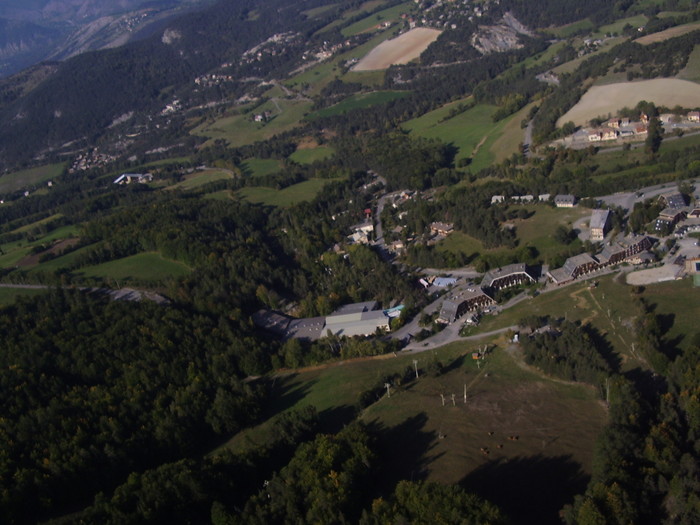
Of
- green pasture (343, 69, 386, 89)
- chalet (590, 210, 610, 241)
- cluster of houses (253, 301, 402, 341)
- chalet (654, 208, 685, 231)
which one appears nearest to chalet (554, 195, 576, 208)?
chalet (590, 210, 610, 241)

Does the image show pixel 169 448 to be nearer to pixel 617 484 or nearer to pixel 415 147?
pixel 617 484

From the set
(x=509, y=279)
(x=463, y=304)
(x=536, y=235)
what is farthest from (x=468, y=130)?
(x=463, y=304)

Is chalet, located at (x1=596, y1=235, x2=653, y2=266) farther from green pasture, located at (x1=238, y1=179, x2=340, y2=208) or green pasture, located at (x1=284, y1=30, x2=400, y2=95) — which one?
green pasture, located at (x1=284, y1=30, x2=400, y2=95)

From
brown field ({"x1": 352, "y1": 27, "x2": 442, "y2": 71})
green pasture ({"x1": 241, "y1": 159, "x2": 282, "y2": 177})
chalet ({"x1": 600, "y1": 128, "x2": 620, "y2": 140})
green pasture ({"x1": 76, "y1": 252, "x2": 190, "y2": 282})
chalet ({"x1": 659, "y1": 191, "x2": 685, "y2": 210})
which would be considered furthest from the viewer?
brown field ({"x1": 352, "y1": 27, "x2": 442, "y2": 71})

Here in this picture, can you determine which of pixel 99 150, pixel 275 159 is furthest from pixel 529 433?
pixel 99 150

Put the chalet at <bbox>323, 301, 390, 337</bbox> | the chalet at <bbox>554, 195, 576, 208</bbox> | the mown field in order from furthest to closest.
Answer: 1. the mown field
2. the chalet at <bbox>554, 195, 576, 208</bbox>
3. the chalet at <bbox>323, 301, 390, 337</bbox>

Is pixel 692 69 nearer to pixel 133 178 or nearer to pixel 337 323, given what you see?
pixel 337 323

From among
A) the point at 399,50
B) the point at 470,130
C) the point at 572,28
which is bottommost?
the point at 470,130
